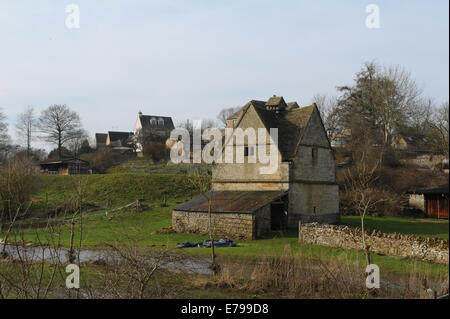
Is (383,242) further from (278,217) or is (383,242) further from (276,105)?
(276,105)

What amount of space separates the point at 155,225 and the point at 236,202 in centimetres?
823

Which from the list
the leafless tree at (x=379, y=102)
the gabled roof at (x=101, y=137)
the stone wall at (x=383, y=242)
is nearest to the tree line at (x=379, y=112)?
the leafless tree at (x=379, y=102)

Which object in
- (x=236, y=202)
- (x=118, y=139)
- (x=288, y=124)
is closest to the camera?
(x=236, y=202)

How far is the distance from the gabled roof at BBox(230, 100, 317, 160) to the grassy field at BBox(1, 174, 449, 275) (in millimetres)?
6773

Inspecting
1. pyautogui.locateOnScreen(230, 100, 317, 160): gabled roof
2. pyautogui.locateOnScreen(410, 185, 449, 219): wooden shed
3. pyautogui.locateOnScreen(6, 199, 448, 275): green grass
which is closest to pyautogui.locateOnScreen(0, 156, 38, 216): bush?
pyautogui.locateOnScreen(6, 199, 448, 275): green grass

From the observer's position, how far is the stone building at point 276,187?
94.2 ft

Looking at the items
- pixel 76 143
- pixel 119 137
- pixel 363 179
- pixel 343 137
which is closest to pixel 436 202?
pixel 363 179

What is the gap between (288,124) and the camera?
115ft

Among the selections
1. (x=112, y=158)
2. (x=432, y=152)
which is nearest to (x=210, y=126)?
(x=112, y=158)

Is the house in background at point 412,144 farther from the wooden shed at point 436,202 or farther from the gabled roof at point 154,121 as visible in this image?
the gabled roof at point 154,121
